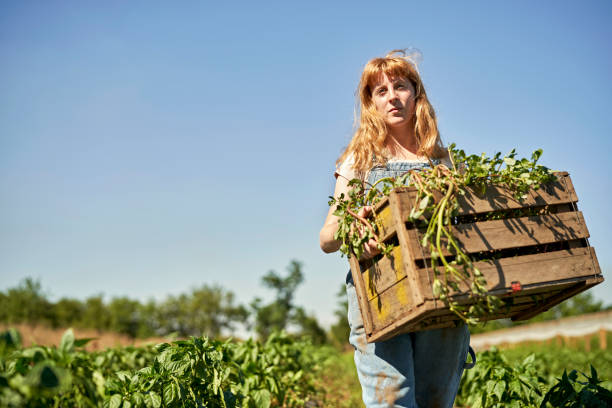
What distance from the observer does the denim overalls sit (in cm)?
204

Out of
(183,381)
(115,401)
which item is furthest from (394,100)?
(115,401)

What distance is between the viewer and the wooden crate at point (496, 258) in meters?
1.65

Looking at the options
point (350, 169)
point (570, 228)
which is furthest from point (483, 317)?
point (350, 169)

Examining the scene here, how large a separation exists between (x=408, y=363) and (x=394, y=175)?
2.92 feet

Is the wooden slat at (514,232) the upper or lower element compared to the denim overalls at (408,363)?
upper

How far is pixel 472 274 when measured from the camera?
63.7 inches

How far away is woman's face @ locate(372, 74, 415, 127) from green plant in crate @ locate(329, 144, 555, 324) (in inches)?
19.7

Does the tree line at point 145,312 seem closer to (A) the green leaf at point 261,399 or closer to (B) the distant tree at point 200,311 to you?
(B) the distant tree at point 200,311

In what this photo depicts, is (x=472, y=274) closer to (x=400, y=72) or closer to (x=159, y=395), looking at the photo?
(x=400, y=72)

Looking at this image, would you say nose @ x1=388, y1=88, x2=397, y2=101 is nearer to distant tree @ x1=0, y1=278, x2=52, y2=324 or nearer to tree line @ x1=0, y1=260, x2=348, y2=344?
tree line @ x1=0, y1=260, x2=348, y2=344

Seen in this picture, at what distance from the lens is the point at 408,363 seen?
6.75 ft

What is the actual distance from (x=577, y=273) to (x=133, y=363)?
4.13m

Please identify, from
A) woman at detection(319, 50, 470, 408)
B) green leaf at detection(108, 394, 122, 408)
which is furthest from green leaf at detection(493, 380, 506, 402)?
green leaf at detection(108, 394, 122, 408)

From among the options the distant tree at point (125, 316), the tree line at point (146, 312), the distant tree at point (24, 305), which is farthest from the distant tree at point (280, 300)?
the distant tree at point (125, 316)
